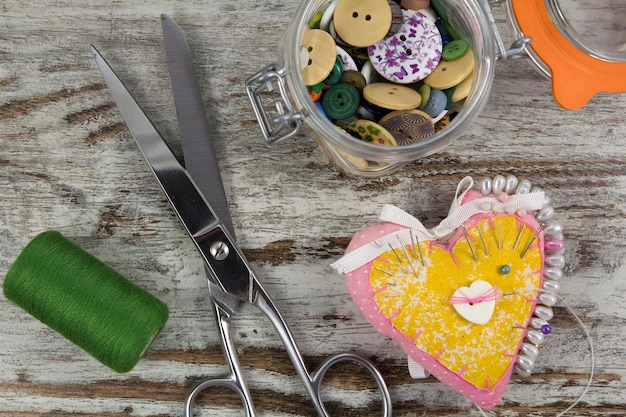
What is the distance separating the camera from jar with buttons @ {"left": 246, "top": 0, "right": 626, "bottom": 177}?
0.69 metres

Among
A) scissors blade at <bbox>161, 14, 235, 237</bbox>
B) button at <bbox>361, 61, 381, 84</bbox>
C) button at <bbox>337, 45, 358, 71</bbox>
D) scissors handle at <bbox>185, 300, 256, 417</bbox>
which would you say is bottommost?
scissors handle at <bbox>185, 300, 256, 417</bbox>

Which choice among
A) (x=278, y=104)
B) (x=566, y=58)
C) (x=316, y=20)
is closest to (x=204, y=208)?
(x=278, y=104)

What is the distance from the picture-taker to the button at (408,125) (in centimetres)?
70

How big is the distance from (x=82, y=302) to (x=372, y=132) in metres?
0.37

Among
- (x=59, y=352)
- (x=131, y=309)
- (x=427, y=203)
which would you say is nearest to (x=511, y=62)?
(x=427, y=203)

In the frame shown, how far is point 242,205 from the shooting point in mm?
812

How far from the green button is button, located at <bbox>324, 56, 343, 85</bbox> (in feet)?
0.39

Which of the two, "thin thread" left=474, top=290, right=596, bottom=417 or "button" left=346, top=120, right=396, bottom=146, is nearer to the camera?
"button" left=346, top=120, right=396, bottom=146

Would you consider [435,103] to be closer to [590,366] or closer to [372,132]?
[372,132]

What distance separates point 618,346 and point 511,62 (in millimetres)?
382

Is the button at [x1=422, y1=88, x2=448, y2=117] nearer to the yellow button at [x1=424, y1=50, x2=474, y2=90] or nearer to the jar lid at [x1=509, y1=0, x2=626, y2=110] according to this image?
the yellow button at [x1=424, y1=50, x2=474, y2=90]

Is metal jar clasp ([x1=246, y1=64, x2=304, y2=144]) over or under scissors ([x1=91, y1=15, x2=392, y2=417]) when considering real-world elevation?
over

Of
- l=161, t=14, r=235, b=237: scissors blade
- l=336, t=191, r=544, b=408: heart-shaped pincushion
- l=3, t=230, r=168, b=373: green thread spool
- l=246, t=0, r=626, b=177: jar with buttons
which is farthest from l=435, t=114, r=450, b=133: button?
l=3, t=230, r=168, b=373: green thread spool

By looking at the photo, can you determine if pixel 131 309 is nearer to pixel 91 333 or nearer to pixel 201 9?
pixel 91 333
